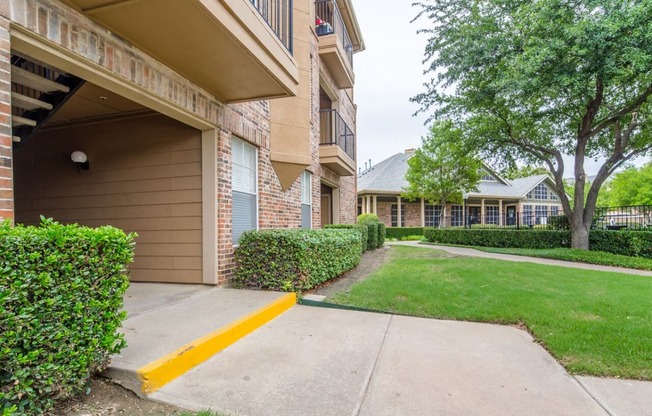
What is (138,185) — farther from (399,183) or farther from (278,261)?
(399,183)

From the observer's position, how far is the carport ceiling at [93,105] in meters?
4.91

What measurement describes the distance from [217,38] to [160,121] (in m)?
2.36

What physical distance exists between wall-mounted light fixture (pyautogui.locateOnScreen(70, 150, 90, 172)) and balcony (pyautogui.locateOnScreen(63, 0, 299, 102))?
2.54m

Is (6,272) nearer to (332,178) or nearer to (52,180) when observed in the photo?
(52,180)

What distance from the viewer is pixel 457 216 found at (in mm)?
27594

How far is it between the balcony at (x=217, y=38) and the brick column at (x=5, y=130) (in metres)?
0.90

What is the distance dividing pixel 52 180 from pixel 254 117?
3.76 metres

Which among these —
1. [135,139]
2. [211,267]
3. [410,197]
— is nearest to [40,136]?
[135,139]

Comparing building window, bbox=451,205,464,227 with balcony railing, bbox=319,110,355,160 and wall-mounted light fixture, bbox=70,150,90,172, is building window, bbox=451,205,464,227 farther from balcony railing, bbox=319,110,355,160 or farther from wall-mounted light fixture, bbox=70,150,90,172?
wall-mounted light fixture, bbox=70,150,90,172

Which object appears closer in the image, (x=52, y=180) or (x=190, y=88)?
(x=190, y=88)

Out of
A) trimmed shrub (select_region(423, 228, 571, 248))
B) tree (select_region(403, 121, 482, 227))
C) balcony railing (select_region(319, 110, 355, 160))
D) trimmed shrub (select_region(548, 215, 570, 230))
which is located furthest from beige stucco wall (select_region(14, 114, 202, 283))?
tree (select_region(403, 121, 482, 227))

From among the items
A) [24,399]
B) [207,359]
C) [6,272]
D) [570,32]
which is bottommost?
[207,359]

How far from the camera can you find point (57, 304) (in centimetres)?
206

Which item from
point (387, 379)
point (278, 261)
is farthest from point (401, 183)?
point (387, 379)
